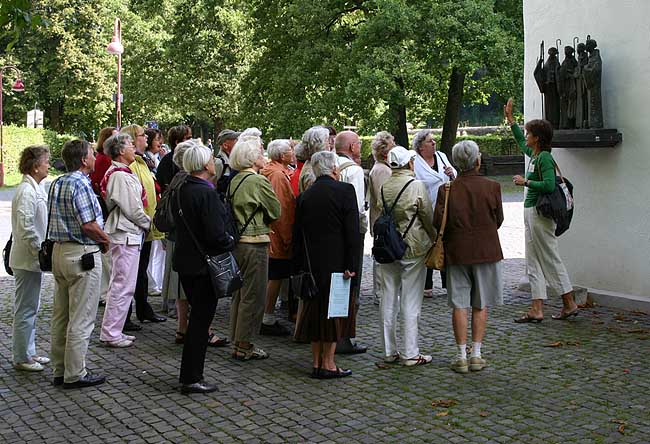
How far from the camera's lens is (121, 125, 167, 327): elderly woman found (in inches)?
374

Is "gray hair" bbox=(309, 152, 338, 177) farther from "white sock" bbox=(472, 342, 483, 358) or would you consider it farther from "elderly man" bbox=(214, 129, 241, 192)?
"elderly man" bbox=(214, 129, 241, 192)

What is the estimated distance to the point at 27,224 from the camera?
7555 millimetres

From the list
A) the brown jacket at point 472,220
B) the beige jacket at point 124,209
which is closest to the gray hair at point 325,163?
the brown jacket at point 472,220

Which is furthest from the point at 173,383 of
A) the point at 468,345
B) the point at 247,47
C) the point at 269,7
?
the point at 247,47

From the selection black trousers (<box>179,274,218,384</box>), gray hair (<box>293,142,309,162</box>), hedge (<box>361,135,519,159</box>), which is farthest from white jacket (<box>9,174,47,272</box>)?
hedge (<box>361,135,519,159</box>)

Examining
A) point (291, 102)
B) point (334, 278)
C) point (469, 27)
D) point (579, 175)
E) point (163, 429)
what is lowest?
point (163, 429)

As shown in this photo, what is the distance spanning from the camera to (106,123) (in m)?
58.8

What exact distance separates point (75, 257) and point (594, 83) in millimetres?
6197

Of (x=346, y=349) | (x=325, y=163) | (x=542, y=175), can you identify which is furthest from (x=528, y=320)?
(x=325, y=163)

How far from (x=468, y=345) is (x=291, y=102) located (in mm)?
21846

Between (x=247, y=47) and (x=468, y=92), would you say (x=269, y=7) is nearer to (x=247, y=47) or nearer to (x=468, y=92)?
(x=468, y=92)

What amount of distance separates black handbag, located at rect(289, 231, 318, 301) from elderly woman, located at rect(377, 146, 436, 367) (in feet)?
2.52

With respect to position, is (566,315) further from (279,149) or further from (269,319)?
(279,149)

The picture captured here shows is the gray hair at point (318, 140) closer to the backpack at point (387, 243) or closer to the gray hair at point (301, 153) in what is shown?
the gray hair at point (301, 153)
